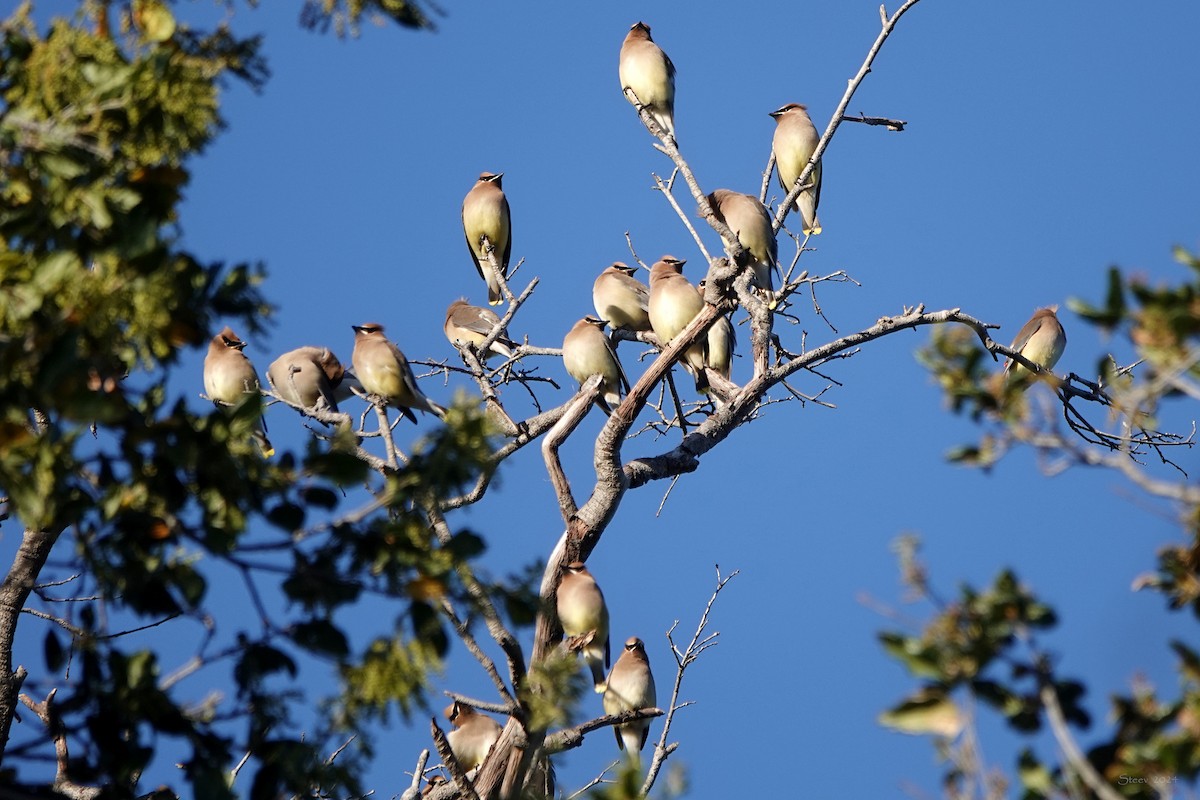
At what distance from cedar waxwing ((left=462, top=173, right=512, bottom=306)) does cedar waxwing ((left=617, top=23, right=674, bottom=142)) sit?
1332 millimetres

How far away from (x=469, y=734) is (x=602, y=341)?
222 cm

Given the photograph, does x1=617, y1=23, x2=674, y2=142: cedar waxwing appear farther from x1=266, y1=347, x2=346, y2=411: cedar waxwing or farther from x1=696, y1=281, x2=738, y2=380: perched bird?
x1=266, y1=347, x2=346, y2=411: cedar waxwing

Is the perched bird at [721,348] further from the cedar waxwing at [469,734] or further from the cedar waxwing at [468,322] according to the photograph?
the cedar waxwing at [469,734]

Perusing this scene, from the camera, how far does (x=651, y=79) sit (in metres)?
8.98

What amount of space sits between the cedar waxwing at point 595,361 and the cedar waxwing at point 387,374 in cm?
95

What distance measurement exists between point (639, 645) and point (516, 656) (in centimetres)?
244

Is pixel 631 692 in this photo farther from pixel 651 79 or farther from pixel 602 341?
pixel 651 79

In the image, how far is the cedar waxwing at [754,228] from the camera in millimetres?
8117

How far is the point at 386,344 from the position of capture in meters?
6.74

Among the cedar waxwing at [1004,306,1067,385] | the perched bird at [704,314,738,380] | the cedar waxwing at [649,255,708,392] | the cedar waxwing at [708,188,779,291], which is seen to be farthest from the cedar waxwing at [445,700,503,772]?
the cedar waxwing at [1004,306,1067,385]

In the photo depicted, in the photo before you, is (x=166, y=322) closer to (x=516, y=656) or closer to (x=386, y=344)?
(x=516, y=656)

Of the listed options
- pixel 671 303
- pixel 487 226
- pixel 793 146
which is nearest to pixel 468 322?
pixel 487 226

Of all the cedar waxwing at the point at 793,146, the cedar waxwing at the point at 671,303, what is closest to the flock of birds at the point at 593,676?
the cedar waxwing at the point at 671,303

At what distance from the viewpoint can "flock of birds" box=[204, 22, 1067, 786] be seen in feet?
22.2
